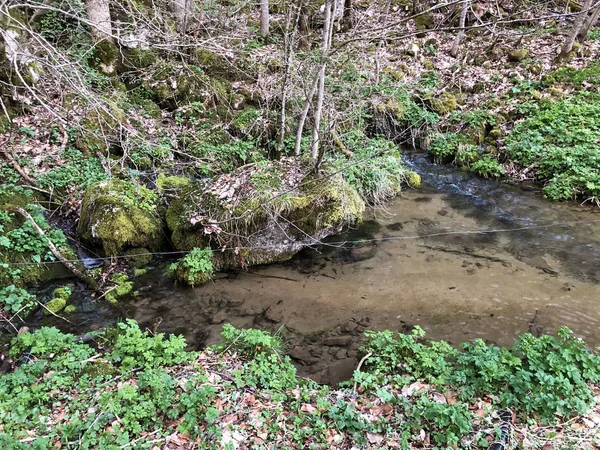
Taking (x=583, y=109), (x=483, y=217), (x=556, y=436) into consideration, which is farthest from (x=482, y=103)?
(x=556, y=436)

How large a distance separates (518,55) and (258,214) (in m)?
11.3

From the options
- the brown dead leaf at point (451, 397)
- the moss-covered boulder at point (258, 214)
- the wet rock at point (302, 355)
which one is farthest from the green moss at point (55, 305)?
the brown dead leaf at point (451, 397)

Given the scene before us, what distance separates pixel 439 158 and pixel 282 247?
606 centimetres

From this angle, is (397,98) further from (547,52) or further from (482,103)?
(547,52)

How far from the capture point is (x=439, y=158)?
9898mm

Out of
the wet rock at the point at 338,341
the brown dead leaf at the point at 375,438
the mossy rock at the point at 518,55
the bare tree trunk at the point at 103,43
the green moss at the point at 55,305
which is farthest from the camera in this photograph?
the mossy rock at the point at 518,55

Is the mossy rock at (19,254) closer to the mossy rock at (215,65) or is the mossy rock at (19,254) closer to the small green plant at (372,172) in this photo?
the small green plant at (372,172)

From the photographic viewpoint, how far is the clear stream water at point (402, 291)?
15.1ft

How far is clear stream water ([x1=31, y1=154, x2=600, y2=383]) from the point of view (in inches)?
181

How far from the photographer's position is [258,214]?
19.7 feet

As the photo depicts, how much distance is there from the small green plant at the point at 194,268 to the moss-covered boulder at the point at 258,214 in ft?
0.91

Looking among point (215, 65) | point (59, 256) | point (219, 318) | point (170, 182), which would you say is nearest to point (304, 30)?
point (215, 65)

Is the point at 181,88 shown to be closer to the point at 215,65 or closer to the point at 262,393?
the point at 215,65

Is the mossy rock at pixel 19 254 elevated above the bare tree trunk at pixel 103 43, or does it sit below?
below
